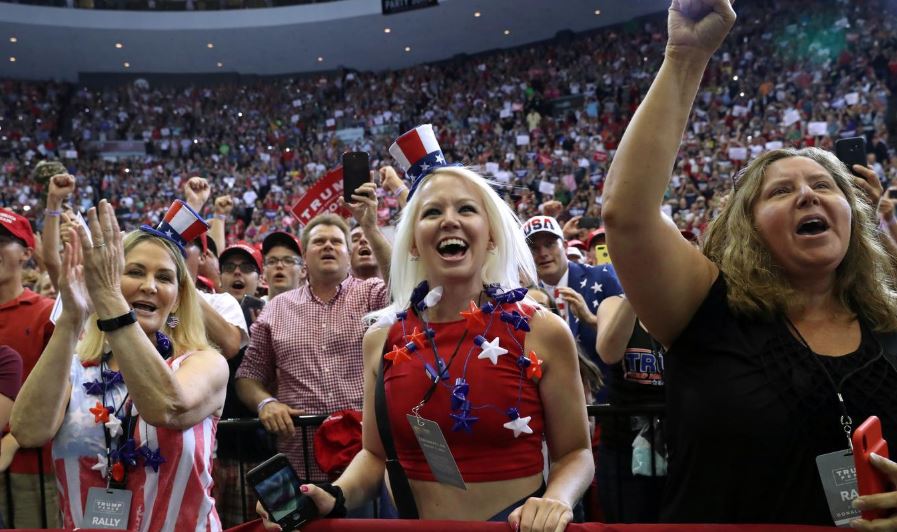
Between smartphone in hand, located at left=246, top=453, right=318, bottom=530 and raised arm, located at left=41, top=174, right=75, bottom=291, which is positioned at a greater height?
raised arm, located at left=41, top=174, right=75, bottom=291

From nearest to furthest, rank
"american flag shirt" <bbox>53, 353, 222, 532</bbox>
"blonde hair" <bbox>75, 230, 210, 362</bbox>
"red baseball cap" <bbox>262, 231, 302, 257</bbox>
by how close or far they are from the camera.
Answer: "american flag shirt" <bbox>53, 353, 222, 532</bbox>, "blonde hair" <bbox>75, 230, 210, 362</bbox>, "red baseball cap" <bbox>262, 231, 302, 257</bbox>

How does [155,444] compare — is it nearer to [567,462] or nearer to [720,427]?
[567,462]

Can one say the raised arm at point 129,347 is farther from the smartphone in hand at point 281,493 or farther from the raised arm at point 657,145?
the raised arm at point 657,145

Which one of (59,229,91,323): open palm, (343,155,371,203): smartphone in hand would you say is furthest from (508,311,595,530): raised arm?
(343,155,371,203): smartphone in hand

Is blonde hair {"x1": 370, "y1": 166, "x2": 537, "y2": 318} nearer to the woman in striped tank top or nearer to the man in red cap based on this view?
the woman in striped tank top

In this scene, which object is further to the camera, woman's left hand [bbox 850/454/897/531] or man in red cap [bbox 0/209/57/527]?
man in red cap [bbox 0/209/57/527]

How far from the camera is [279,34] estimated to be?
66.0 feet

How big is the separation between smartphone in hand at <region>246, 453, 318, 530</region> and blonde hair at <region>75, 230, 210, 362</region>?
86 centimetres

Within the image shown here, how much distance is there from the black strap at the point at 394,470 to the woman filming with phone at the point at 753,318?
0.58 meters

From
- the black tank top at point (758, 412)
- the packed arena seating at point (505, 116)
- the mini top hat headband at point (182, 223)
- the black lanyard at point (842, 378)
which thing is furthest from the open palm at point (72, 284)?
the packed arena seating at point (505, 116)

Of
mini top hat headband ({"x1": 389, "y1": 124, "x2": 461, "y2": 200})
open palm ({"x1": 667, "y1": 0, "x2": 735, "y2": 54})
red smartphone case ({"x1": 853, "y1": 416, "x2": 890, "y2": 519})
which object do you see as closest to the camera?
red smartphone case ({"x1": 853, "y1": 416, "x2": 890, "y2": 519})

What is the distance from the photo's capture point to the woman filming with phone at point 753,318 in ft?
4.26

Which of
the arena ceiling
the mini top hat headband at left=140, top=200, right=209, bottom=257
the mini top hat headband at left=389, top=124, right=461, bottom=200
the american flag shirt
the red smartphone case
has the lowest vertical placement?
the american flag shirt

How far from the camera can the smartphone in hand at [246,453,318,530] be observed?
52.1 inches
